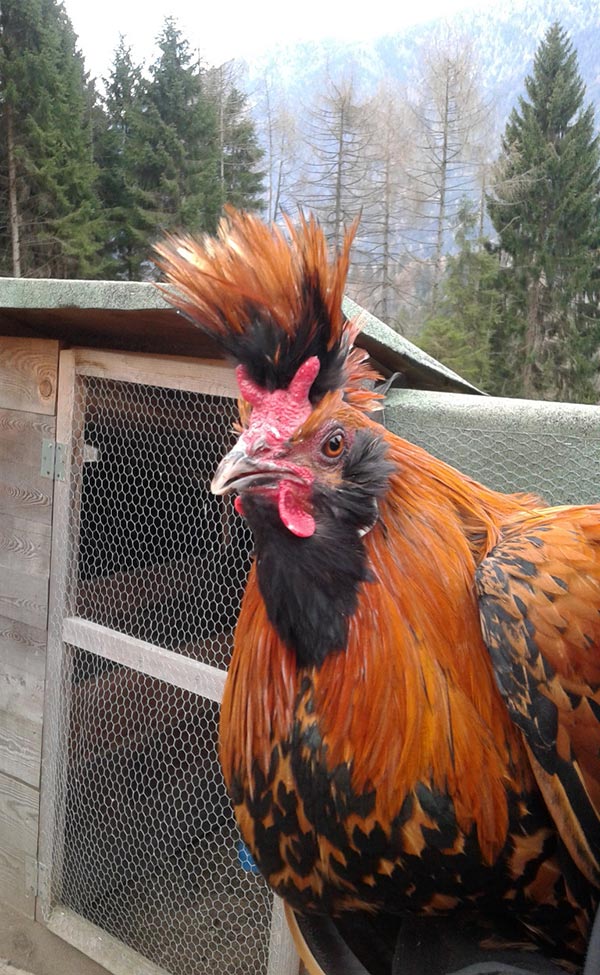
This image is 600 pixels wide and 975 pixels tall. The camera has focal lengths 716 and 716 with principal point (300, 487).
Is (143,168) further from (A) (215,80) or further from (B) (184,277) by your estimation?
(B) (184,277)

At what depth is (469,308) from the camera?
15.0 m

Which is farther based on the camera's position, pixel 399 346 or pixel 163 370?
pixel 163 370

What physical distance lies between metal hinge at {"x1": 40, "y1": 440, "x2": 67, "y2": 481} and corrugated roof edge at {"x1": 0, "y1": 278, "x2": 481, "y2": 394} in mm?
518

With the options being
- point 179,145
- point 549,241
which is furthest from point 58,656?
point 549,241

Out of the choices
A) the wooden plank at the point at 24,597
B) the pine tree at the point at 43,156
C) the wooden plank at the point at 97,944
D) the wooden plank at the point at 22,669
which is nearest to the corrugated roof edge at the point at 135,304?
the wooden plank at the point at 24,597

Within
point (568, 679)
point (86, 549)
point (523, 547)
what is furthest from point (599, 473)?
point (86, 549)

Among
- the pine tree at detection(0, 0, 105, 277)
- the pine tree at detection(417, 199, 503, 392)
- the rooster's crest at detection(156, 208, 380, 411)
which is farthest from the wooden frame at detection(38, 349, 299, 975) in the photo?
the pine tree at detection(417, 199, 503, 392)

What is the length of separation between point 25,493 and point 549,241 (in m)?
15.2

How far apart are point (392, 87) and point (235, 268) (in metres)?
16.0

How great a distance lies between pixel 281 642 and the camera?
1171 millimetres

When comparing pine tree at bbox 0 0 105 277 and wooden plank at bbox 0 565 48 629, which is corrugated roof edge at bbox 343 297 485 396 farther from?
pine tree at bbox 0 0 105 277

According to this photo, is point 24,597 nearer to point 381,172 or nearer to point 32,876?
point 32,876

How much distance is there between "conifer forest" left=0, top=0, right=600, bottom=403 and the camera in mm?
13375

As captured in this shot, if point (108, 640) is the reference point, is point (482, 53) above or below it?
above
